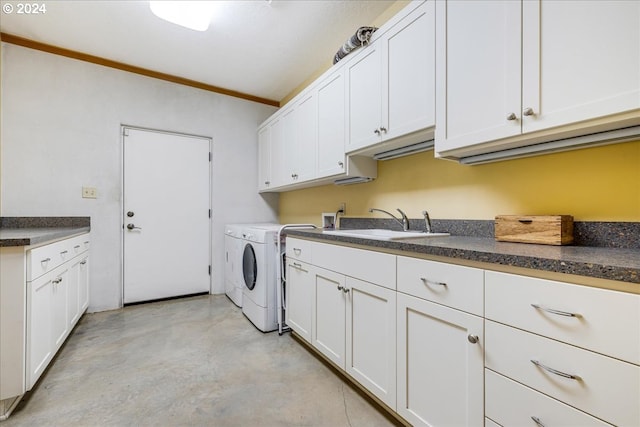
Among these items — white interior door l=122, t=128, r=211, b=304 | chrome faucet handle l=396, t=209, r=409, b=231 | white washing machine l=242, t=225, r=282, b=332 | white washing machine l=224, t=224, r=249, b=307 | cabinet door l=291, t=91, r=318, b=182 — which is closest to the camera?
chrome faucet handle l=396, t=209, r=409, b=231

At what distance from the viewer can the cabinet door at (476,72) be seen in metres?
1.13

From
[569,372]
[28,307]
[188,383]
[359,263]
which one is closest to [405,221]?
[359,263]

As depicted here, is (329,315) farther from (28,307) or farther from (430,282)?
(28,307)

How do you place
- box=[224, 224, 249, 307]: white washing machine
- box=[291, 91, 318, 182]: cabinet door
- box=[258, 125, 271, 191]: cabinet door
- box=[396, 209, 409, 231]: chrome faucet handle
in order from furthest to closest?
box=[258, 125, 271, 191]: cabinet door, box=[224, 224, 249, 307]: white washing machine, box=[291, 91, 318, 182]: cabinet door, box=[396, 209, 409, 231]: chrome faucet handle

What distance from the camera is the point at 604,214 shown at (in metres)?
1.13

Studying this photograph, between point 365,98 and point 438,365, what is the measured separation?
1582 millimetres

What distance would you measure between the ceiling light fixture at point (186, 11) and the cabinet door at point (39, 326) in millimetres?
1891

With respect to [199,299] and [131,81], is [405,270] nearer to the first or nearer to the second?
[199,299]

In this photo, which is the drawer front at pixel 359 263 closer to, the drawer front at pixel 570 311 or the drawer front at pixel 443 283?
the drawer front at pixel 443 283

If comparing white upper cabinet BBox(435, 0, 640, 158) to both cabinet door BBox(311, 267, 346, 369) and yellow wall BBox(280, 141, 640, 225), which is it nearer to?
yellow wall BBox(280, 141, 640, 225)

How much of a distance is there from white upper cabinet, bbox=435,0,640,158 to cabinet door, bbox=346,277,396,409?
0.81 m

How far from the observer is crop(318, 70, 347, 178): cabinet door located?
2113 millimetres

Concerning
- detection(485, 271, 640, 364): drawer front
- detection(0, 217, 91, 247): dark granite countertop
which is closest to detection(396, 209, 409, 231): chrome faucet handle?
detection(485, 271, 640, 364): drawer front

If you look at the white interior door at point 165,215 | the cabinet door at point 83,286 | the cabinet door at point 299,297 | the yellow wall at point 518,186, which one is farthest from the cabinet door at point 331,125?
the cabinet door at point 83,286
